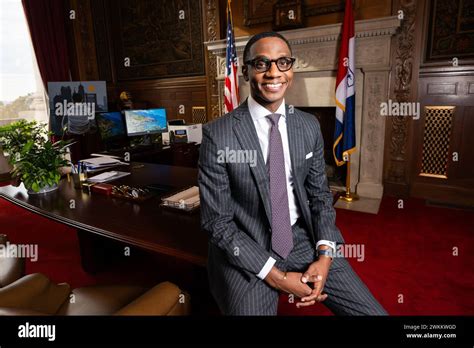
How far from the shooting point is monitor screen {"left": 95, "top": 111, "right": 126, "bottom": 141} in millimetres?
3902

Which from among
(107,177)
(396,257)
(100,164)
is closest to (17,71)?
(100,164)

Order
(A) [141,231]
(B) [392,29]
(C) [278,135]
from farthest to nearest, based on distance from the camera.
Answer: (B) [392,29]
(A) [141,231]
(C) [278,135]

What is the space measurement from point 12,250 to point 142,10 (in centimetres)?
526

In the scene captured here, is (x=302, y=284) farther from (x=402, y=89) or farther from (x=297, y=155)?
(x=402, y=89)

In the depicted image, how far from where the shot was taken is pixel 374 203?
3947 millimetres

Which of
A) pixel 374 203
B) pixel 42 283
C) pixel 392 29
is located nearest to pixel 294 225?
pixel 42 283

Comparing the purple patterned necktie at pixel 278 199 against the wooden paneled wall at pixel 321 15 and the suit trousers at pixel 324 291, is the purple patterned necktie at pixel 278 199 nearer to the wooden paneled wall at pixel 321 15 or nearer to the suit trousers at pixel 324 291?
the suit trousers at pixel 324 291

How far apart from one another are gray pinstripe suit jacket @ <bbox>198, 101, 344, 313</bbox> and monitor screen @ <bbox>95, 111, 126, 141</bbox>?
3.05 meters

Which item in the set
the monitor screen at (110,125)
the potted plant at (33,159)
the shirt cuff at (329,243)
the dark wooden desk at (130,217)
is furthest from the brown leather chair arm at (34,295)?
the monitor screen at (110,125)

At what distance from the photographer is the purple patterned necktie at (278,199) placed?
1.27 m

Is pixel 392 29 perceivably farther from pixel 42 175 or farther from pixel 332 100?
pixel 42 175

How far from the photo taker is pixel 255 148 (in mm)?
1265

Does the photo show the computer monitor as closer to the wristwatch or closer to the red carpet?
the red carpet

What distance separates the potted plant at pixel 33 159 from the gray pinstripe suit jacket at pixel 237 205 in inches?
58.4
